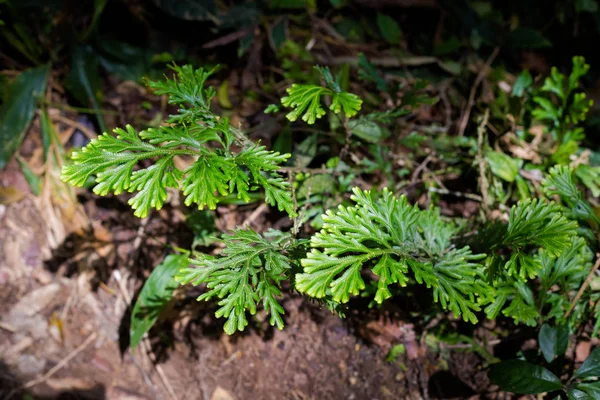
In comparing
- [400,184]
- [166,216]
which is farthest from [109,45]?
[400,184]

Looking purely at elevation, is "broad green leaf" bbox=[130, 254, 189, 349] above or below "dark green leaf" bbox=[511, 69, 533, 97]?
below

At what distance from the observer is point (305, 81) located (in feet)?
8.61

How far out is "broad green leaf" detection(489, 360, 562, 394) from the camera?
→ 4.93 ft

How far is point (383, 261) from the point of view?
4.16ft

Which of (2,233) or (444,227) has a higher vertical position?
(444,227)

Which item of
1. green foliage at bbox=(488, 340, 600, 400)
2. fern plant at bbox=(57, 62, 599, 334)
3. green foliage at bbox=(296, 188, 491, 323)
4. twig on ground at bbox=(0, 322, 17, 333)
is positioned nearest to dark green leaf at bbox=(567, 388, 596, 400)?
green foliage at bbox=(488, 340, 600, 400)

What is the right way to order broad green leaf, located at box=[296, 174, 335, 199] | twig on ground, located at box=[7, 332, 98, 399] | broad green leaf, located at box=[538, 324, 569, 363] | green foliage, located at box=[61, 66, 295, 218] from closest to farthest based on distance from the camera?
green foliage, located at box=[61, 66, 295, 218], broad green leaf, located at box=[538, 324, 569, 363], broad green leaf, located at box=[296, 174, 335, 199], twig on ground, located at box=[7, 332, 98, 399]

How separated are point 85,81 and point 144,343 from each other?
177cm

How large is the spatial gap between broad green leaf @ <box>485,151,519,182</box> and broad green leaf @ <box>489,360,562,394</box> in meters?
0.96

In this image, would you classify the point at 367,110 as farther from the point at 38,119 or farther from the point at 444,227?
the point at 38,119

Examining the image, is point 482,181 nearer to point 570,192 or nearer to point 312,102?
point 570,192

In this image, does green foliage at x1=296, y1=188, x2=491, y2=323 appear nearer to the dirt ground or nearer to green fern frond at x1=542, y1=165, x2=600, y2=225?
green fern frond at x1=542, y1=165, x2=600, y2=225

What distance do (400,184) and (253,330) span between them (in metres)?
1.10

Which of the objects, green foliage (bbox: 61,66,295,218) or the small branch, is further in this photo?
the small branch
